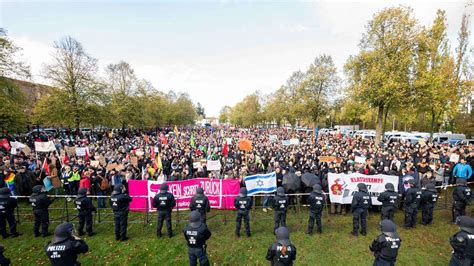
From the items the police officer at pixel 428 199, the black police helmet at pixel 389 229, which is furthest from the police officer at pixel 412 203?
the black police helmet at pixel 389 229

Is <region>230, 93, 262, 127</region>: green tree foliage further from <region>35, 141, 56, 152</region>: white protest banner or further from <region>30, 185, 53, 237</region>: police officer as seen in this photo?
<region>30, 185, 53, 237</region>: police officer

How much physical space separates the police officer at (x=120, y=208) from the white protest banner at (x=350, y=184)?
29.3ft

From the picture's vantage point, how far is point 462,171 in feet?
39.0

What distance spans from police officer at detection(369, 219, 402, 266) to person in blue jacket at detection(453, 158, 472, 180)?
1024 cm

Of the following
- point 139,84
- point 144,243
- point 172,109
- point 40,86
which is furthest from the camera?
point 172,109

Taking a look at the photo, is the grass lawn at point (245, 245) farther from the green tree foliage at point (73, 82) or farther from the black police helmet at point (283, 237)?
the green tree foliage at point (73, 82)

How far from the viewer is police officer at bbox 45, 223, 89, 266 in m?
4.97

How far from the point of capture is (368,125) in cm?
7100

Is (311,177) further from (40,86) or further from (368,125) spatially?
(368,125)

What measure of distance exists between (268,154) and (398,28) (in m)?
19.6

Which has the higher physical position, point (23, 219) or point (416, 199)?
point (416, 199)

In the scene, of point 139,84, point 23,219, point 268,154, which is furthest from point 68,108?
point 268,154

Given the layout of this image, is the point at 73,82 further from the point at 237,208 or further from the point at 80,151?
the point at 237,208

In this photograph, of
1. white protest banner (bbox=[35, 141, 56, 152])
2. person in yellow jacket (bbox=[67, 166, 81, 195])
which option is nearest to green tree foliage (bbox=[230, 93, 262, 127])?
white protest banner (bbox=[35, 141, 56, 152])
